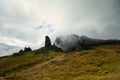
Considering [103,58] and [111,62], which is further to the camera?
[103,58]

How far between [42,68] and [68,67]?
19.9 m

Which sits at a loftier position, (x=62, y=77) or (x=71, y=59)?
(x=71, y=59)

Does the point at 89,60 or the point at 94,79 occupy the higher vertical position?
the point at 89,60

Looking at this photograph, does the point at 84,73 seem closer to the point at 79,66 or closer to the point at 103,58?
the point at 79,66

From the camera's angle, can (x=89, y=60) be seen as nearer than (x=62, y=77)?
No

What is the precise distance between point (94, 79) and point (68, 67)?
4074 centimetres

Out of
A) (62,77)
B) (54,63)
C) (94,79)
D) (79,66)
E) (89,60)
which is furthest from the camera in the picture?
(54,63)

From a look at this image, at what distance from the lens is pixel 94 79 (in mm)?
80438

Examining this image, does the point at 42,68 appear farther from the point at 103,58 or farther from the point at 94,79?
the point at 94,79

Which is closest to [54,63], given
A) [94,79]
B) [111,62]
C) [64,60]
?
[64,60]

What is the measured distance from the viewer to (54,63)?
13725cm

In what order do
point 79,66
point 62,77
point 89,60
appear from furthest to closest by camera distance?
point 89,60
point 79,66
point 62,77

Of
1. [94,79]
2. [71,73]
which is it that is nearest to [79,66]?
[71,73]

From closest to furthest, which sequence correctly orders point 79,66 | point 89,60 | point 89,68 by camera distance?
1. point 89,68
2. point 79,66
3. point 89,60
